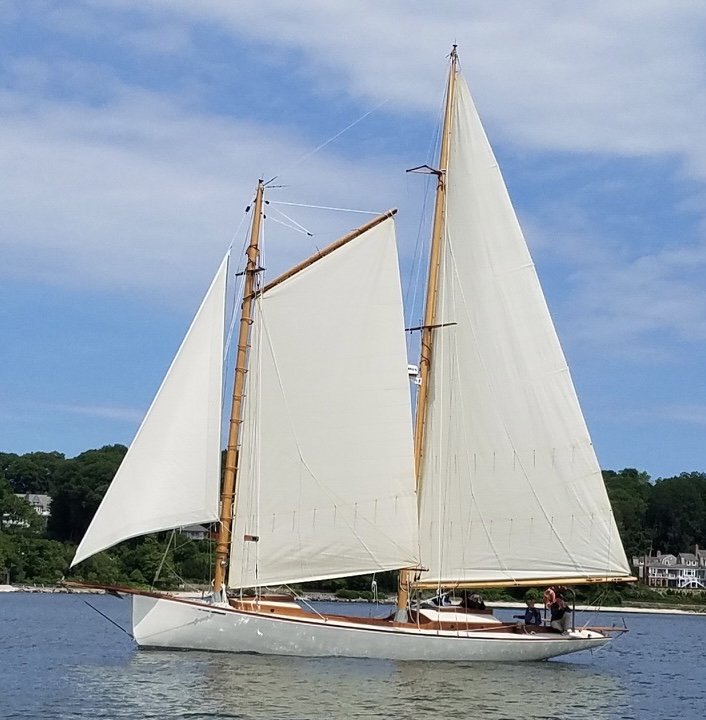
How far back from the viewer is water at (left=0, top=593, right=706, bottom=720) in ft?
102

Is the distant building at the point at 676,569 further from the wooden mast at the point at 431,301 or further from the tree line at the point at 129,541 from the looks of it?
the wooden mast at the point at 431,301

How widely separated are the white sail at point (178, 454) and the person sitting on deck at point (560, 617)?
38.4 feet

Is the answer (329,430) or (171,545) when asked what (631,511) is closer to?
(171,545)

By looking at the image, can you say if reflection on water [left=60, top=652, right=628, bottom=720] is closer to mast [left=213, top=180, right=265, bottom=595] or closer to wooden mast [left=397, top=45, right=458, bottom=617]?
mast [left=213, top=180, right=265, bottom=595]

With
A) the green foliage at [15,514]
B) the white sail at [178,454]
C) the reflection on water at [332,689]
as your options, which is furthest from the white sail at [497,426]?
the green foliage at [15,514]

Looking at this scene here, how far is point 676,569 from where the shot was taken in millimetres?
176000

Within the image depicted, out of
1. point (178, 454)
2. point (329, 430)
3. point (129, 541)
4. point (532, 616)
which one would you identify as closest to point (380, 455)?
point (329, 430)

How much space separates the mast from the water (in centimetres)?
A: 307

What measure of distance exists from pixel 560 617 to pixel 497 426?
262 inches

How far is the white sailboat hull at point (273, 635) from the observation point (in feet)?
130

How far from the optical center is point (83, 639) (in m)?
53.6

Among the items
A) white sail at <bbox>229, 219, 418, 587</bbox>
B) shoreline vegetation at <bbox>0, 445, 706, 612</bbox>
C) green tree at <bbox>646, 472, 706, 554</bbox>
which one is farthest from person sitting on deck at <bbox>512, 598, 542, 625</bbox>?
green tree at <bbox>646, 472, 706, 554</bbox>

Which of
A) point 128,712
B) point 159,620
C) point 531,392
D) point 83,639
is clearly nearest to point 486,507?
point 531,392

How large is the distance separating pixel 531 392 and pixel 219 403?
33.2 feet
